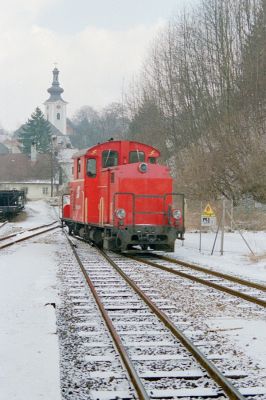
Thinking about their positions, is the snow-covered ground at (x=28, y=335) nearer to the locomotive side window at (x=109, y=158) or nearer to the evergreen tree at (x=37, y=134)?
the locomotive side window at (x=109, y=158)

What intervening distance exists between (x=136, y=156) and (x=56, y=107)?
462ft

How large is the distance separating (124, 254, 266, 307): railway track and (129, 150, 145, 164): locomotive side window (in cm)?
403

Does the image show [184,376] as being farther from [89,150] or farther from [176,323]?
[89,150]

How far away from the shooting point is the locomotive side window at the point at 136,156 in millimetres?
18892

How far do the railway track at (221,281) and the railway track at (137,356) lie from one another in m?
1.42

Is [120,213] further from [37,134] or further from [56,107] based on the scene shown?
[56,107]

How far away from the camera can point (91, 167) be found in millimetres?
19203

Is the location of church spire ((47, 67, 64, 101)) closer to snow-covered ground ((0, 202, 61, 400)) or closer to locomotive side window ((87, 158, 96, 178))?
locomotive side window ((87, 158, 96, 178))

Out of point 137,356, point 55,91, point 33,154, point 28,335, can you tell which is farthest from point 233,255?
point 55,91

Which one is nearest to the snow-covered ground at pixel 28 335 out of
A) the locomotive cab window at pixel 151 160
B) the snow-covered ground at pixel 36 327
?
the snow-covered ground at pixel 36 327

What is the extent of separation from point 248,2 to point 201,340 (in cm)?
3475

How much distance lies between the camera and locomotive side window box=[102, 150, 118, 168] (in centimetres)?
1883

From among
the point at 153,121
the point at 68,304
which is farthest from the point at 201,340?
the point at 153,121

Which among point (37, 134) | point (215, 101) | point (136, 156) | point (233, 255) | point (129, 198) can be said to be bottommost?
point (233, 255)
